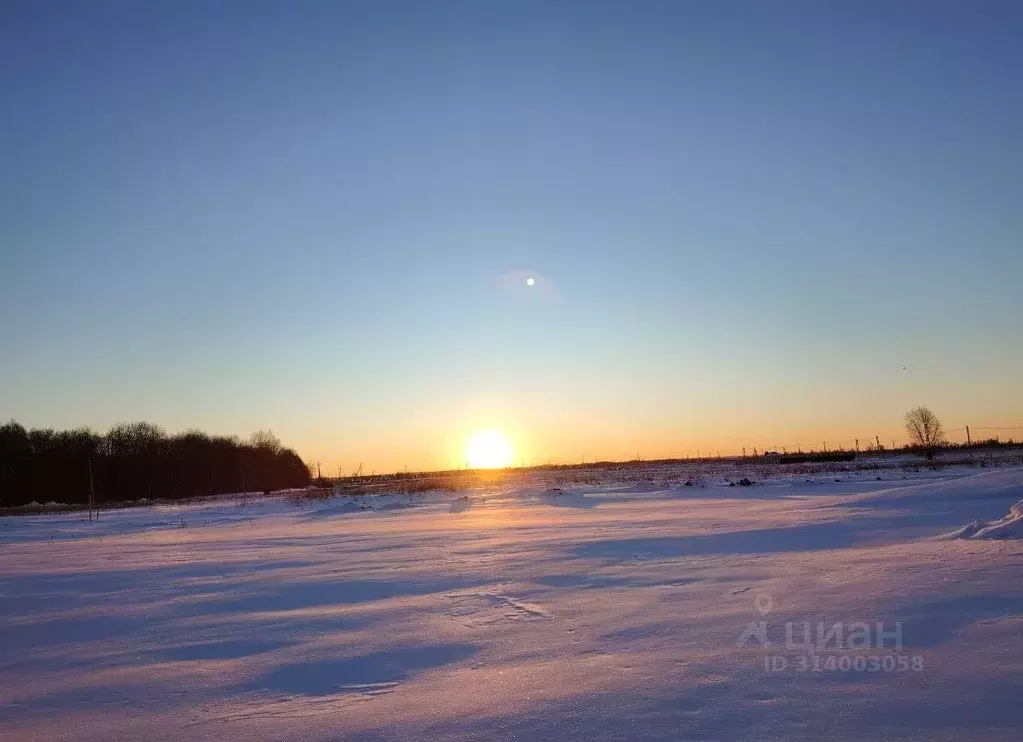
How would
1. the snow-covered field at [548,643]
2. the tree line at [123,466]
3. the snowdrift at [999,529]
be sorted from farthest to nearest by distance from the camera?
the tree line at [123,466] → the snowdrift at [999,529] → the snow-covered field at [548,643]

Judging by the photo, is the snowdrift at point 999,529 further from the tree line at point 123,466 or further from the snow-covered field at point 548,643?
the tree line at point 123,466

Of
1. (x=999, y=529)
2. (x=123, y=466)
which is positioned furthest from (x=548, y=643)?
(x=123, y=466)

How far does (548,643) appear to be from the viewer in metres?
4.68

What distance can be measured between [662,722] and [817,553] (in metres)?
5.28

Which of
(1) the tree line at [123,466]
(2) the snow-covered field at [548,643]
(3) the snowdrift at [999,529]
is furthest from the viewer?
(1) the tree line at [123,466]

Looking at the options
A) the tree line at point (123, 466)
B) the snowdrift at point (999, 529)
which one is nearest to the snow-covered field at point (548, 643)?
the snowdrift at point (999, 529)

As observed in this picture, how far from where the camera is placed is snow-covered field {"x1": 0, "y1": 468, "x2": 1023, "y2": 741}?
3283mm

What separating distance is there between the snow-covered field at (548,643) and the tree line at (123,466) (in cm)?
6611

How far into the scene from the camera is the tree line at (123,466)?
67875 mm

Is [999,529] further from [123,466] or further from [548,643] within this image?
[123,466]

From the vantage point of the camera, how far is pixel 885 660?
3.79 meters

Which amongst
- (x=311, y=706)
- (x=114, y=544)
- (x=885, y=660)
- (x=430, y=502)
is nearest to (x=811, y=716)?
(x=885, y=660)

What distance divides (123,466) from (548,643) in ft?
276

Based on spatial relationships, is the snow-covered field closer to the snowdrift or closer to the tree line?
the snowdrift
